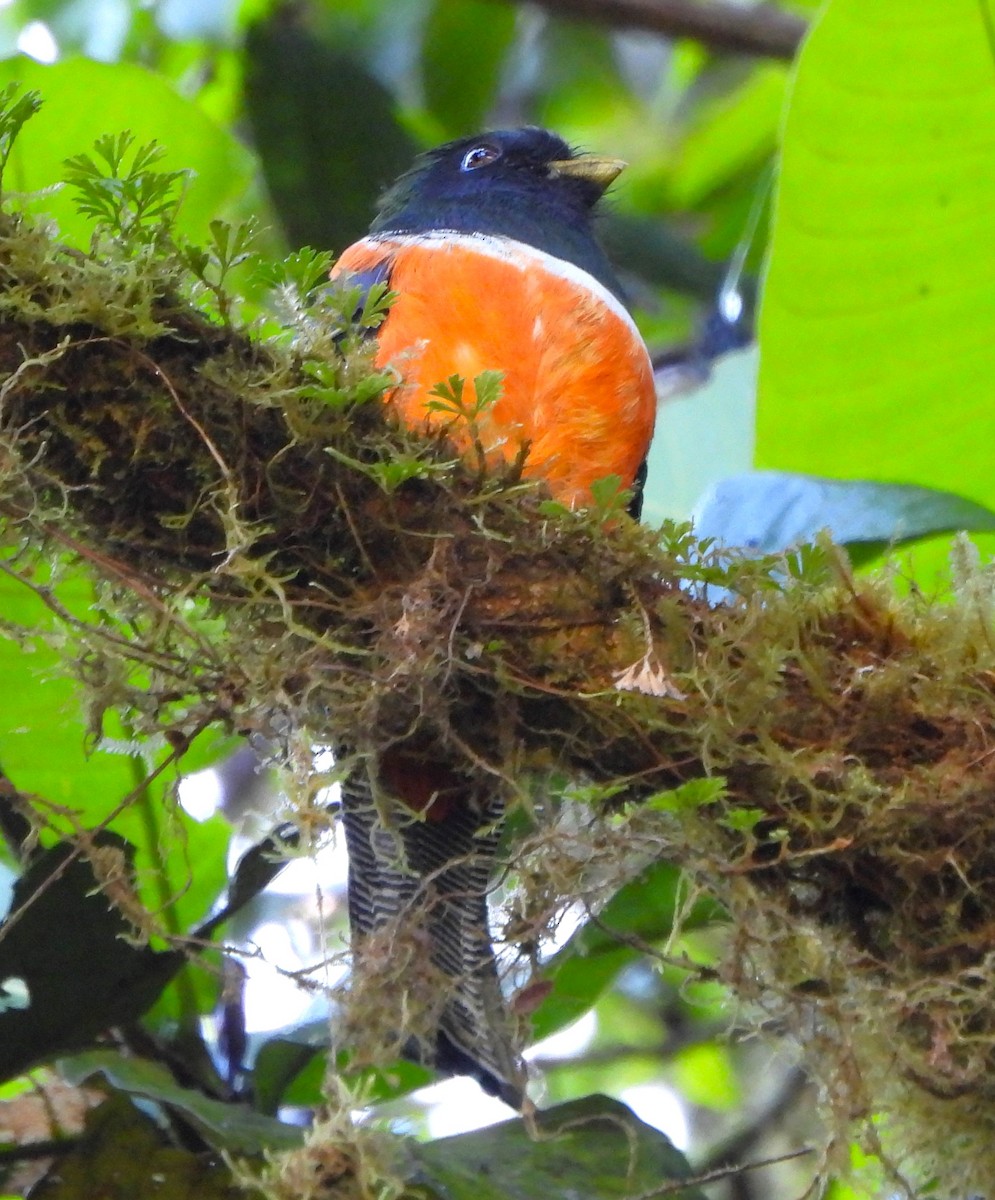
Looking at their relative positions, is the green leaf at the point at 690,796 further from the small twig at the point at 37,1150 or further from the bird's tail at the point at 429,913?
the small twig at the point at 37,1150

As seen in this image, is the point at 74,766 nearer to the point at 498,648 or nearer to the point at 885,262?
the point at 498,648

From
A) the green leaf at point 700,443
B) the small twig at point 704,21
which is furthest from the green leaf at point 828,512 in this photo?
the small twig at point 704,21

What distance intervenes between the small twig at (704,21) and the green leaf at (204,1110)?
285 cm

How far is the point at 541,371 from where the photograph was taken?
239 centimetres

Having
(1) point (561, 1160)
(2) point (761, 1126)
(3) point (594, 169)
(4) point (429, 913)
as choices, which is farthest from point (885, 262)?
(2) point (761, 1126)

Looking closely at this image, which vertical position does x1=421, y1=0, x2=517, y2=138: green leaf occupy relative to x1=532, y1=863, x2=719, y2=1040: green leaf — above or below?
above

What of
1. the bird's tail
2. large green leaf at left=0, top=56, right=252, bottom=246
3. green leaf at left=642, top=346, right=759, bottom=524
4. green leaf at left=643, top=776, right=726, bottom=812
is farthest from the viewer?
green leaf at left=642, top=346, right=759, bottom=524

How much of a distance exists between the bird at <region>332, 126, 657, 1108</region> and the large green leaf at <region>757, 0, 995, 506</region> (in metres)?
0.34

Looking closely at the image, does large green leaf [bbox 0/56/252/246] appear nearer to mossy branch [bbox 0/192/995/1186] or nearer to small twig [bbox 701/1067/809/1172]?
mossy branch [bbox 0/192/995/1186]

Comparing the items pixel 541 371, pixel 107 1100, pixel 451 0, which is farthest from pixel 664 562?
pixel 451 0

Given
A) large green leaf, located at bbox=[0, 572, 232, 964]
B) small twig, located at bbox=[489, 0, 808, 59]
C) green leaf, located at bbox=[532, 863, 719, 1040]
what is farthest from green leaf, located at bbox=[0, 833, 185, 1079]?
small twig, located at bbox=[489, 0, 808, 59]

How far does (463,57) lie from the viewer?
408 cm

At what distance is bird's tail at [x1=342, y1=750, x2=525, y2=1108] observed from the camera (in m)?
1.72

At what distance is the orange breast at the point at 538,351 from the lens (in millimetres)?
2352
